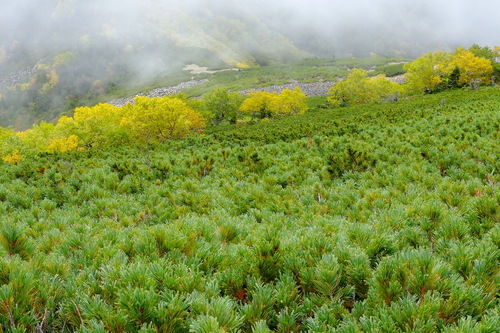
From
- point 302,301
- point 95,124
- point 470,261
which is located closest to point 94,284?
point 302,301

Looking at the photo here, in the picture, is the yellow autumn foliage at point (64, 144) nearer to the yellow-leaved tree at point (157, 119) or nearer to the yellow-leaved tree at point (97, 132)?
the yellow-leaved tree at point (97, 132)

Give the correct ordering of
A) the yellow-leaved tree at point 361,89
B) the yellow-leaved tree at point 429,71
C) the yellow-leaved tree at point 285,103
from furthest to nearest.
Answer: the yellow-leaved tree at point 285,103 → the yellow-leaved tree at point 361,89 → the yellow-leaved tree at point 429,71

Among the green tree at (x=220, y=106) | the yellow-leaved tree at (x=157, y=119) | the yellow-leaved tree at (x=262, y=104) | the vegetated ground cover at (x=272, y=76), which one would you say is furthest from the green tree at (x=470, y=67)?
the vegetated ground cover at (x=272, y=76)

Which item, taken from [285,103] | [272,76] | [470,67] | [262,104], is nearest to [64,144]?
[262,104]

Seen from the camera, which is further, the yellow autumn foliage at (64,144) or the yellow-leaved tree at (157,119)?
the yellow autumn foliage at (64,144)

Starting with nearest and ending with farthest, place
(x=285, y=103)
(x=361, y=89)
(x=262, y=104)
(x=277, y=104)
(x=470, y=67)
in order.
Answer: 1. (x=470, y=67)
2. (x=361, y=89)
3. (x=277, y=104)
4. (x=285, y=103)
5. (x=262, y=104)

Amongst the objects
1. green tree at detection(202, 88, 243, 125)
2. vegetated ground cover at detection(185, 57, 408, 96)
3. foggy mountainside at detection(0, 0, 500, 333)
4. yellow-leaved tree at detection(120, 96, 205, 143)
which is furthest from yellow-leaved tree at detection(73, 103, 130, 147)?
vegetated ground cover at detection(185, 57, 408, 96)

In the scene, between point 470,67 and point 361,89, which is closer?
point 470,67

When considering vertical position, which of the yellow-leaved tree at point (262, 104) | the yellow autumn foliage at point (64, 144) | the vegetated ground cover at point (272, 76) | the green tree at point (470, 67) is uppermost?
the vegetated ground cover at point (272, 76)

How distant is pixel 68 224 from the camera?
451cm

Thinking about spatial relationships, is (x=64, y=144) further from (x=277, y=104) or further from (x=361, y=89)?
(x=361, y=89)

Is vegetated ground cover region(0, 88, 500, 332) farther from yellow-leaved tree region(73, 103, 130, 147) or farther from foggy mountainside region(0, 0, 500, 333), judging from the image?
yellow-leaved tree region(73, 103, 130, 147)

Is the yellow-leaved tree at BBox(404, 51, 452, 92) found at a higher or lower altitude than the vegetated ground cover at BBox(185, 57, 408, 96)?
lower

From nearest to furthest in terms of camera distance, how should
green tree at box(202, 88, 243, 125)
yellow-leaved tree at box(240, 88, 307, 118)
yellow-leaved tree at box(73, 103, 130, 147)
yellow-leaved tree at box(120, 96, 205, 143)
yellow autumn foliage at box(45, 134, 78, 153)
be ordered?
1. yellow-leaved tree at box(120, 96, 205, 143)
2. yellow autumn foliage at box(45, 134, 78, 153)
3. yellow-leaved tree at box(73, 103, 130, 147)
4. green tree at box(202, 88, 243, 125)
5. yellow-leaved tree at box(240, 88, 307, 118)
